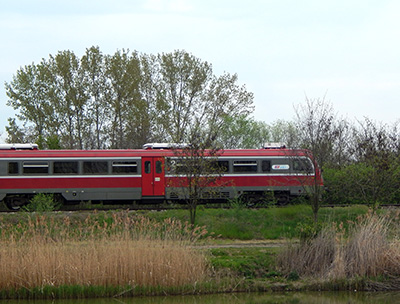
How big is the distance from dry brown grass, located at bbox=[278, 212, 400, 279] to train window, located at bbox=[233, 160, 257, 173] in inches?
504

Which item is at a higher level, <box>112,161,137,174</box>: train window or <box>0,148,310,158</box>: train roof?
<box>0,148,310,158</box>: train roof

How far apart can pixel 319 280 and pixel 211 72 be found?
35.7m

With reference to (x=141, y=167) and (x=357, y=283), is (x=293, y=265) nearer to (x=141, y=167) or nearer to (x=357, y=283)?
(x=357, y=283)

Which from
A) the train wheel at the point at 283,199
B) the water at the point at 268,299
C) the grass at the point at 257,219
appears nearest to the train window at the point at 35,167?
the grass at the point at 257,219

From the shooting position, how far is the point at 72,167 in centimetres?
2866

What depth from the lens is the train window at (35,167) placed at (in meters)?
28.3

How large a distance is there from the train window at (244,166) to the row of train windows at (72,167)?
494 centimetres

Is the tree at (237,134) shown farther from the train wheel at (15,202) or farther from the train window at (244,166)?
the train wheel at (15,202)

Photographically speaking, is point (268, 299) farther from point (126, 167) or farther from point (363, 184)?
point (126, 167)

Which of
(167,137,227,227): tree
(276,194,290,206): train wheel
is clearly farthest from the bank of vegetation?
(276,194,290,206): train wheel

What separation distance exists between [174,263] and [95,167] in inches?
558

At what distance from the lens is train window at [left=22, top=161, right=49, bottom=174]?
28266mm

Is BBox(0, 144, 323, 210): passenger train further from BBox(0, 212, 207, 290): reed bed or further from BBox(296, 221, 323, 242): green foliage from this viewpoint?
BBox(0, 212, 207, 290): reed bed

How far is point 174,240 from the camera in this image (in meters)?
16.0
